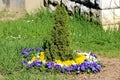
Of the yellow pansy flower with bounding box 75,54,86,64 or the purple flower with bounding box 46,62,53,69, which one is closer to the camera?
the purple flower with bounding box 46,62,53,69

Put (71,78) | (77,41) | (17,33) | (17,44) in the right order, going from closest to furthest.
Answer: (71,78)
(17,44)
(77,41)
(17,33)

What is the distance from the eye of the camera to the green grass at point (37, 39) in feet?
19.4

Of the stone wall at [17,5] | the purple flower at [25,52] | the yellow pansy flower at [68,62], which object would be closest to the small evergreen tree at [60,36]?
the yellow pansy flower at [68,62]

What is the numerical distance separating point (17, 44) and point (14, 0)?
3077 mm

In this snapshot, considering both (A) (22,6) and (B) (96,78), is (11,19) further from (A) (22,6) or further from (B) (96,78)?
(B) (96,78)

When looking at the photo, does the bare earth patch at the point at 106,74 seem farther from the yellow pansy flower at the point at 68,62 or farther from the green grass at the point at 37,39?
the green grass at the point at 37,39

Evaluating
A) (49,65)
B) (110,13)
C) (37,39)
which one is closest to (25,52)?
(49,65)

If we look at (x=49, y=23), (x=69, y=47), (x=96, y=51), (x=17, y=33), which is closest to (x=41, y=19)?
(x=49, y=23)

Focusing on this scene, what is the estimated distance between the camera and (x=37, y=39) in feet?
25.6

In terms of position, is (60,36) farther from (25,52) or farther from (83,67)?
(25,52)

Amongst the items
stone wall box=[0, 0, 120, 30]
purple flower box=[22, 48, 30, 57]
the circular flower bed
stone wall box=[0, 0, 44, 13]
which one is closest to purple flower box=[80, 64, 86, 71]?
the circular flower bed

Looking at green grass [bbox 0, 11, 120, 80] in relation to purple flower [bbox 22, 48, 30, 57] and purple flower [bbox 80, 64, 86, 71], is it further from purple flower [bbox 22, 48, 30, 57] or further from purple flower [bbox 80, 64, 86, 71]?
purple flower [bbox 80, 64, 86, 71]

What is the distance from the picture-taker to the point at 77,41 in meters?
7.87

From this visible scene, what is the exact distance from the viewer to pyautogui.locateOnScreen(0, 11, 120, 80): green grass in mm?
5909
